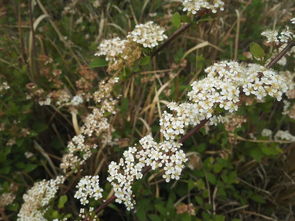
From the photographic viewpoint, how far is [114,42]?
175cm

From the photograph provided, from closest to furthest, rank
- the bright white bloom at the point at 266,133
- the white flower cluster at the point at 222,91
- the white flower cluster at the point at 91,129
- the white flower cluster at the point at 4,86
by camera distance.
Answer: the white flower cluster at the point at 222,91, the white flower cluster at the point at 91,129, the white flower cluster at the point at 4,86, the bright white bloom at the point at 266,133

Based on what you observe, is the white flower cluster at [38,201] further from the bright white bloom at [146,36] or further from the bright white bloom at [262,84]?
the bright white bloom at [262,84]

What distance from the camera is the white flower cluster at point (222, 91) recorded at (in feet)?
4.26

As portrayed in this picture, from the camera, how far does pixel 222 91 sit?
129 cm

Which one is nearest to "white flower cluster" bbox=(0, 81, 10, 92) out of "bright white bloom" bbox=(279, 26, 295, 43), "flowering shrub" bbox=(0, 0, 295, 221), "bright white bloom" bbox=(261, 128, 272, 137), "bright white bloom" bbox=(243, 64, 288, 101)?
"flowering shrub" bbox=(0, 0, 295, 221)

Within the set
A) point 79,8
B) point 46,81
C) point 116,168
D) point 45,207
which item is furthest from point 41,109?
point 79,8

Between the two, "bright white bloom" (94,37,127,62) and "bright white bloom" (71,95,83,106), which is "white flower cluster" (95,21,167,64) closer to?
"bright white bloom" (94,37,127,62)

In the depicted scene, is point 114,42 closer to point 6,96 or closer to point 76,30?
point 6,96

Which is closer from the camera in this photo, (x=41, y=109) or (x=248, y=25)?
(x=41, y=109)

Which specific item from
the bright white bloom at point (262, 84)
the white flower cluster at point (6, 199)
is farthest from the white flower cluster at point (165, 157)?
the white flower cluster at point (6, 199)

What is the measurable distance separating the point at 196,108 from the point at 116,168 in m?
0.45

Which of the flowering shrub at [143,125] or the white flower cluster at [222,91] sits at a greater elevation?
the white flower cluster at [222,91]

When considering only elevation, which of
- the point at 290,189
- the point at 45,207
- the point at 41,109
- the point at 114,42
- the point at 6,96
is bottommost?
the point at 290,189

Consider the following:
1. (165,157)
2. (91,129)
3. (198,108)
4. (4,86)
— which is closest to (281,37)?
(198,108)
